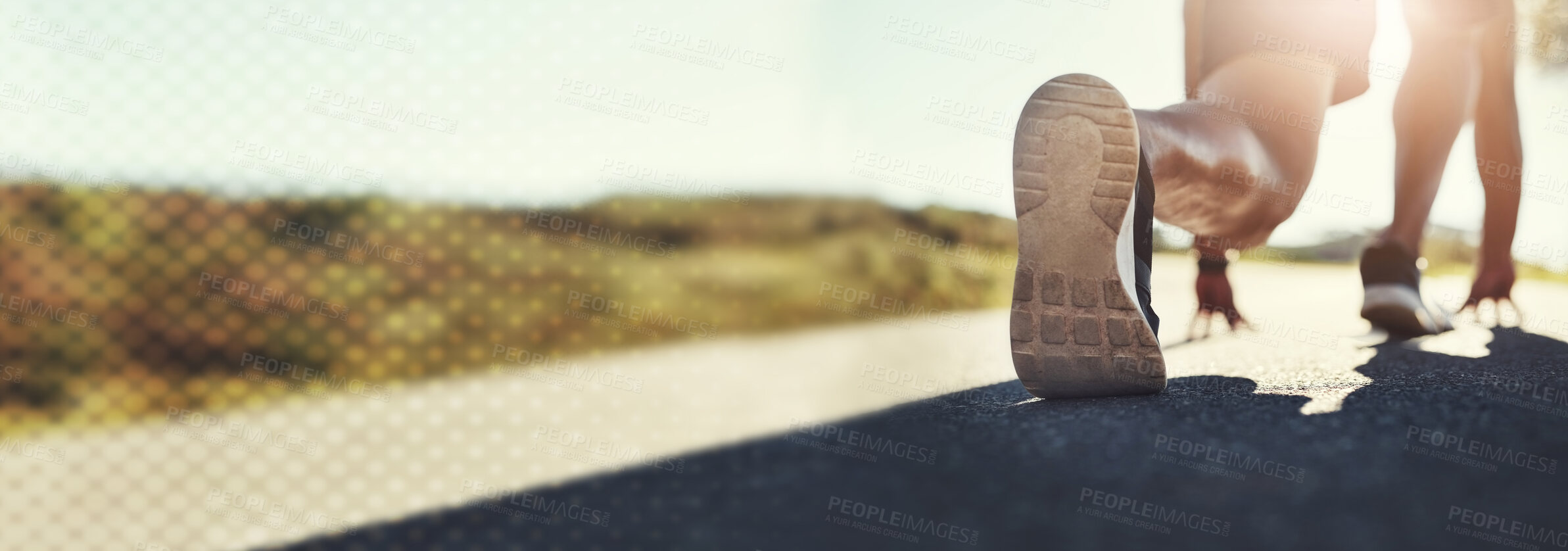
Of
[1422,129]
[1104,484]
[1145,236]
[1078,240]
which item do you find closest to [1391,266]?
[1422,129]

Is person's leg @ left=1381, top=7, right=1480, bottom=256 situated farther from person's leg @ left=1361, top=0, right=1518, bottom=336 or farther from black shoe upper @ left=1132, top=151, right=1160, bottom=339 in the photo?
black shoe upper @ left=1132, top=151, right=1160, bottom=339

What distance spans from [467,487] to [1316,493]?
3.55 feet

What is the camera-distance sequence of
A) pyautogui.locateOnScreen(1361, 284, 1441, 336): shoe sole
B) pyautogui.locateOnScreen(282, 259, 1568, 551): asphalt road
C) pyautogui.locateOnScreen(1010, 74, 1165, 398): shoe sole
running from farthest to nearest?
pyautogui.locateOnScreen(1361, 284, 1441, 336): shoe sole < pyautogui.locateOnScreen(1010, 74, 1165, 398): shoe sole < pyautogui.locateOnScreen(282, 259, 1568, 551): asphalt road

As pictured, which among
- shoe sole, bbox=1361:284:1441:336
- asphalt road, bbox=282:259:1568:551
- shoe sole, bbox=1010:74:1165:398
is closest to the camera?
asphalt road, bbox=282:259:1568:551

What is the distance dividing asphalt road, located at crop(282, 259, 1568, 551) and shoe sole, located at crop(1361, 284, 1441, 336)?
0.65 metres

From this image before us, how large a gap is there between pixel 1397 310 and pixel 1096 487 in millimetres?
1682

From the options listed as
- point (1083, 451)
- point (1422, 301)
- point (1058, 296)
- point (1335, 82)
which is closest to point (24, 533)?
point (1083, 451)

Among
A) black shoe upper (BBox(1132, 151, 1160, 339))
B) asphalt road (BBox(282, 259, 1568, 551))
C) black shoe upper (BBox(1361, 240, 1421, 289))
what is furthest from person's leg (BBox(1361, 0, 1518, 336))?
black shoe upper (BBox(1132, 151, 1160, 339))

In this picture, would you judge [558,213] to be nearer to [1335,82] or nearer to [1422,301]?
[1335,82]

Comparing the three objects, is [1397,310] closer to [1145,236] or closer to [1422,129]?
[1422,129]

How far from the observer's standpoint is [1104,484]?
90 centimetres

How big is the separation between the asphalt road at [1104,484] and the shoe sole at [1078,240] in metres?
0.09

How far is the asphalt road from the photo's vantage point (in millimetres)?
784

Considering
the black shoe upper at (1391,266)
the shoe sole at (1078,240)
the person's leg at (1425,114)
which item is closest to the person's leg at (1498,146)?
the person's leg at (1425,114)
